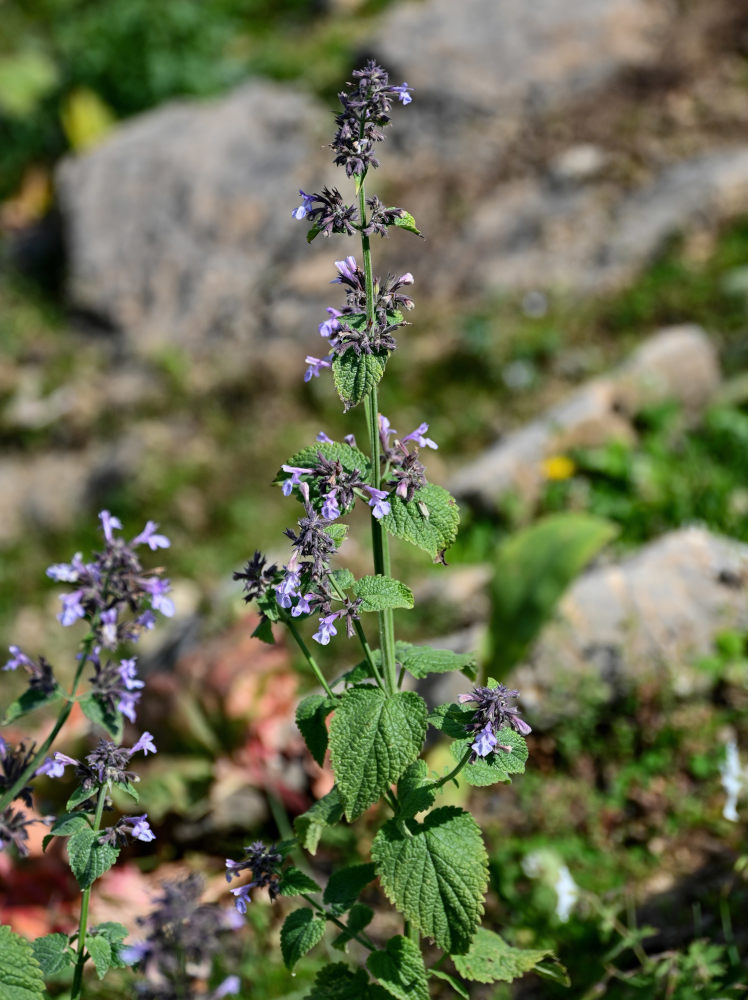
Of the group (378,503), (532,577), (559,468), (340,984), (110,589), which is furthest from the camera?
(559,468)

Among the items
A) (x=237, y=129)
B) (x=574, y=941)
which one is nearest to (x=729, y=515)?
(x=574, y=941)

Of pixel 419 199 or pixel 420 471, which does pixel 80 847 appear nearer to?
pixel 420 471

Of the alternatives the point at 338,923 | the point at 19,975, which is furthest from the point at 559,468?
the point at 19,975

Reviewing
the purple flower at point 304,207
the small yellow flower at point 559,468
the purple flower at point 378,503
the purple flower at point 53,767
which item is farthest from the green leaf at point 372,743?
the small yellow flower at point 559,468

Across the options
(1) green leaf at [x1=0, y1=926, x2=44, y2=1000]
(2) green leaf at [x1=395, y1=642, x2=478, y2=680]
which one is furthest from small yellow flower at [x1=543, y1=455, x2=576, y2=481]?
(1) green leaf at [x1=0, y1=926, x2=44, y2=1000]

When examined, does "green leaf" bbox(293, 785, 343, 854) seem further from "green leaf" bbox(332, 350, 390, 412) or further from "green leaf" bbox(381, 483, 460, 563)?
"green leaf" bbox(332, 350, 390, 412)

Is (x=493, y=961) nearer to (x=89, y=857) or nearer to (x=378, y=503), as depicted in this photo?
(x=89, y=857)
